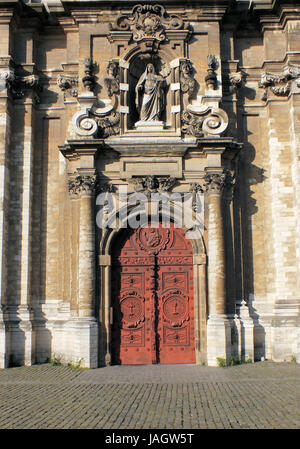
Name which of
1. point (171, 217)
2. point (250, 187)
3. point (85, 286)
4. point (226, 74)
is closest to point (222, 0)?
point (226, 74)

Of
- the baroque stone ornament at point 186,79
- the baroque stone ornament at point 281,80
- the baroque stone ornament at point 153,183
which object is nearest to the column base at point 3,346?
the baroque stone ornament at point 153,183

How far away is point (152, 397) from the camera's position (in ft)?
26.5

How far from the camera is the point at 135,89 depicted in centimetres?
1260

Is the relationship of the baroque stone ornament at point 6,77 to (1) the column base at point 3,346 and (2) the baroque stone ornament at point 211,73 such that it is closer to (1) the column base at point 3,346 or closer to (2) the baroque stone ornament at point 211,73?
(2) the baroque stone ornament at point 211,73

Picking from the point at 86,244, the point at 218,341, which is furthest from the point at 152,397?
the point at 86,244

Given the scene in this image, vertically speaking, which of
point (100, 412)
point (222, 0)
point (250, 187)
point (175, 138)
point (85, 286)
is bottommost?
point (100, 412)

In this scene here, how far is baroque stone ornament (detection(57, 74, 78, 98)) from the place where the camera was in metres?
12.6

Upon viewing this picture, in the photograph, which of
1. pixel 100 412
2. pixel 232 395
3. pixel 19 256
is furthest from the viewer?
pixel 19 256

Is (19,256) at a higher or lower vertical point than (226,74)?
lower

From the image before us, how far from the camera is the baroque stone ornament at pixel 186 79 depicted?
40.3 feet

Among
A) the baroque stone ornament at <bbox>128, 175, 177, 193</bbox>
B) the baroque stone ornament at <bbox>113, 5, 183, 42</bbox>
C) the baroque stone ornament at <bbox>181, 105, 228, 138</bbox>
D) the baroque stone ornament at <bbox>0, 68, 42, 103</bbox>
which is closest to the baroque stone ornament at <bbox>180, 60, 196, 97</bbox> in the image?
the baroque stone ornament at <bbox>181, 105, 228, 138</bbox>

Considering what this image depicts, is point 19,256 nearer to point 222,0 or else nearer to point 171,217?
point 171,217

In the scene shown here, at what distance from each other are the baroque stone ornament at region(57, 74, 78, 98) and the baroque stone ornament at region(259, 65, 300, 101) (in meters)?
4.68

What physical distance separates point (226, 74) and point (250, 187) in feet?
9.55
